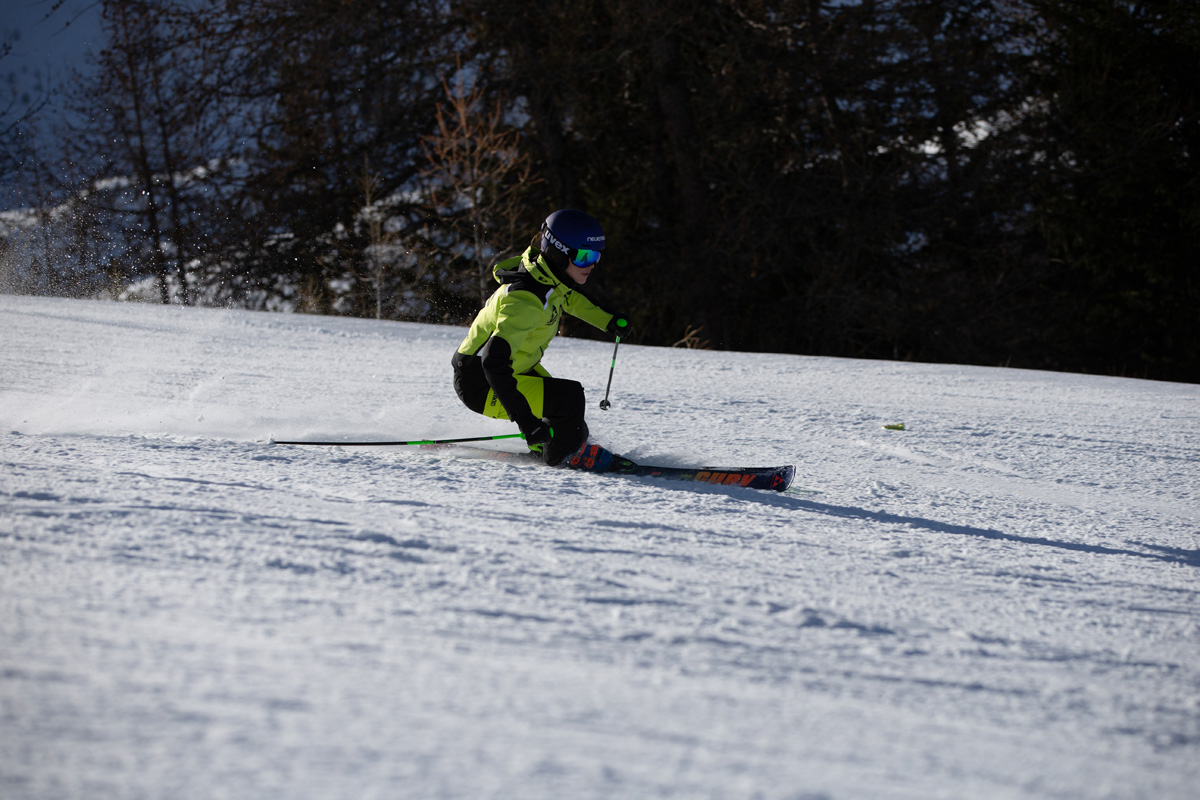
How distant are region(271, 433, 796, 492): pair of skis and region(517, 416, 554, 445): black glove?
0.17 metres

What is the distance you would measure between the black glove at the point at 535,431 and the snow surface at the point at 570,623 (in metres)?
0.13

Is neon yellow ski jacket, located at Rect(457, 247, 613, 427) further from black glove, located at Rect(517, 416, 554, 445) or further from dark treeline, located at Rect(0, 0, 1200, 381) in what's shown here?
dark treeline, located at Rect(0, 0, 1200, 381)

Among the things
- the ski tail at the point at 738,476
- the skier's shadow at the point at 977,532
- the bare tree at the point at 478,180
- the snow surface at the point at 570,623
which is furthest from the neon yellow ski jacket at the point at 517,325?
the bare tree at the point at 478,180

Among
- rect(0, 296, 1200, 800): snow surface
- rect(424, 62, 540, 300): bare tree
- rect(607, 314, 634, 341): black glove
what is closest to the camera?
rect(0, 296, 1200, 800): snow surface

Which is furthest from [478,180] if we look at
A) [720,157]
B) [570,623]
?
[570,623]

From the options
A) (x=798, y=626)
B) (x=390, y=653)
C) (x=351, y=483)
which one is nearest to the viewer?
(x=390, y=653)

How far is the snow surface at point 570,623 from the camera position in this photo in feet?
4.89

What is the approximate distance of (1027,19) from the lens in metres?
16.5

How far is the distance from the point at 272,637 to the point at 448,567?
57 cm

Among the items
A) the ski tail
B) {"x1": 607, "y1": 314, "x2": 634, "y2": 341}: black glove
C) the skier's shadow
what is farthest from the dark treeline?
the skier's shadow

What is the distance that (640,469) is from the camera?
3947 millimetres

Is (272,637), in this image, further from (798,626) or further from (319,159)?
(319,159)

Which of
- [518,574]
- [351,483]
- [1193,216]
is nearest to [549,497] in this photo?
[351,483]

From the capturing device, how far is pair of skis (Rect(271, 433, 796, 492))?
148 inches
